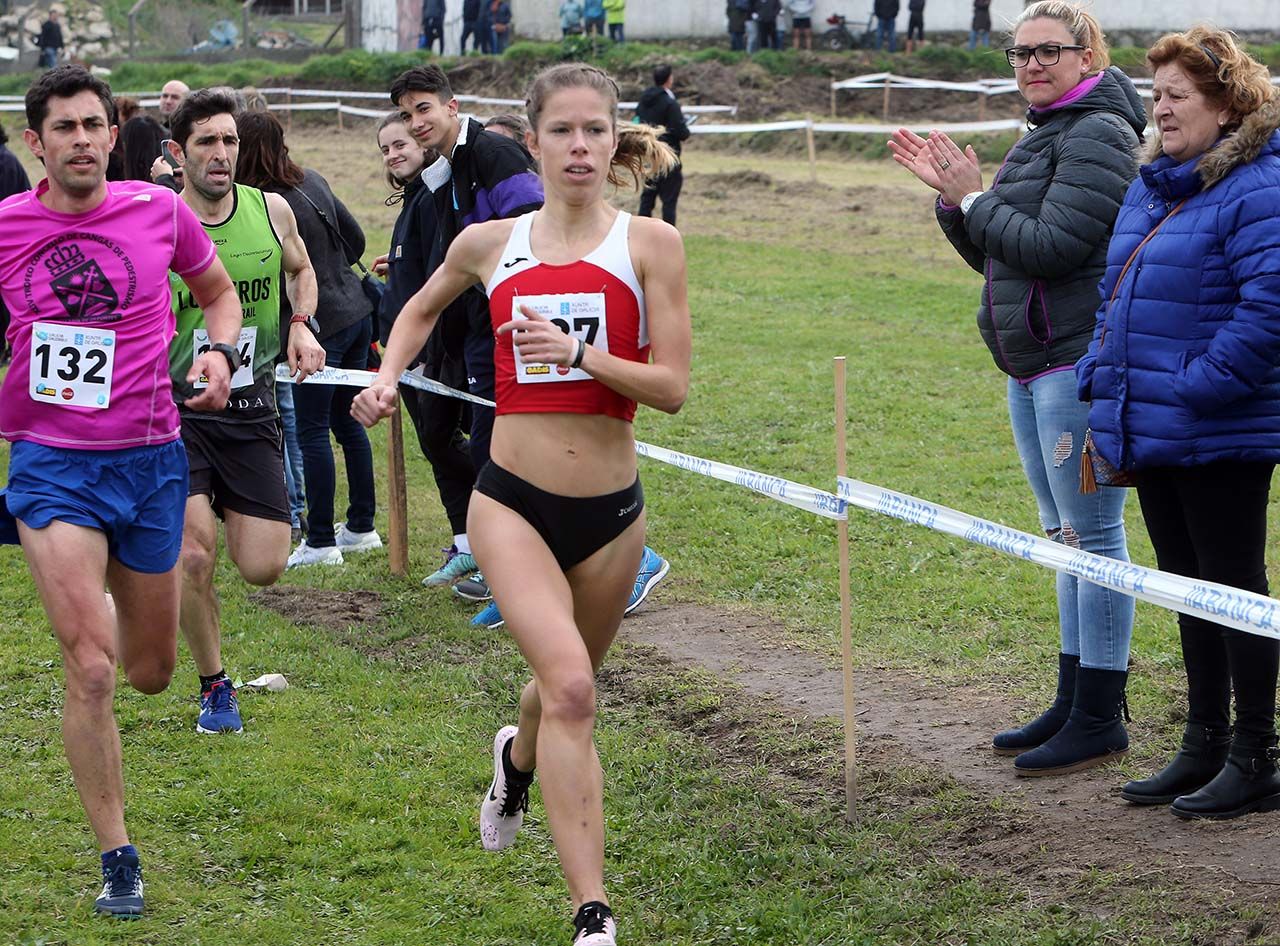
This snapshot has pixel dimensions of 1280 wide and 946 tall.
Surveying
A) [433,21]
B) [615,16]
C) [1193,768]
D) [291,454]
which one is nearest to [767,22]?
[615,16]

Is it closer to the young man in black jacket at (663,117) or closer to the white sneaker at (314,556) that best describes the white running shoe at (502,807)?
the white sneaker at (314,556)

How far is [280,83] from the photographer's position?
4197cm

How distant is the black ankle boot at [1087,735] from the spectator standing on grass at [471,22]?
39.2m

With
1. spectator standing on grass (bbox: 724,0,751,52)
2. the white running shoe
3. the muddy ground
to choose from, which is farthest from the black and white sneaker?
spectator standing on grass (bbox: 724,0,751,52)

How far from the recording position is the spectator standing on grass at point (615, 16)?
132 ft

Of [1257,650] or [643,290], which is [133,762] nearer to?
[643,290]

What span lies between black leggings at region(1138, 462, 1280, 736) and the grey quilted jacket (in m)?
0.65

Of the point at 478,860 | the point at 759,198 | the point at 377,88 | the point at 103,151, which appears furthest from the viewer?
the point at 377,88

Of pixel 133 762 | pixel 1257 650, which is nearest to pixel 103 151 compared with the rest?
pixel 133 762

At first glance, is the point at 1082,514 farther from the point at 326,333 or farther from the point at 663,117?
the point at 663,117

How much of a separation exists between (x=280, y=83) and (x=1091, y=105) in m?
39.6

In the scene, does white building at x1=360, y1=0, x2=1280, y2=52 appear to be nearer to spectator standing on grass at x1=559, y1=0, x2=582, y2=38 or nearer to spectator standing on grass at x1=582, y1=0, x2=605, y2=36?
spectator standing on grass at x1=582, y1=0, x2=605, y2=36

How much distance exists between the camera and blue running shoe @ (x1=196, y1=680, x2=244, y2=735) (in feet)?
19.8

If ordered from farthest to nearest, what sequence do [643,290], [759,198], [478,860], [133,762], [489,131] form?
→ [759,198]
[489,131]
[133,762]
[478,860]
[643,290]
